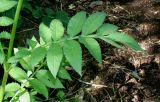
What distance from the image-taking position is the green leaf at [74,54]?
1.57 m

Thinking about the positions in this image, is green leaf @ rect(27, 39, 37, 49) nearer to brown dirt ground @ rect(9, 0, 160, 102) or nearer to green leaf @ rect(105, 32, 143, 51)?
green leaf @ rect(105, 32, 143, 51)

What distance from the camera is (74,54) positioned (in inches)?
63.1

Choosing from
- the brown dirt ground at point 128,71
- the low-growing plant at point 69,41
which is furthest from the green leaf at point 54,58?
the brown dirt ground at point 128,71

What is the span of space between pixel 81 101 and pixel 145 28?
38.0 inches

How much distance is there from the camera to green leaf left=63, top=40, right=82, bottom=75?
1.57 metres

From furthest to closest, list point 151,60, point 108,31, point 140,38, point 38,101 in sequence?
point 140,38 → point 151,60 → point 38,101 → point 108,31

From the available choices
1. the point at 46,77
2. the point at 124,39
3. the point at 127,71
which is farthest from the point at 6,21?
the point at 127,71

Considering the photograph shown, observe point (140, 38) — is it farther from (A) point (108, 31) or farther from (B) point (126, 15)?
(A) point (108, 31)

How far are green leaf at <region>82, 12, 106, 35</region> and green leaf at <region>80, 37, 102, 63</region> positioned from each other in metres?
0.04

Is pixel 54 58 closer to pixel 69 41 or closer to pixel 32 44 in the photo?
pixel 69 41

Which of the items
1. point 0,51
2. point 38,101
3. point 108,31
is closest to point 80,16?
point 108,31

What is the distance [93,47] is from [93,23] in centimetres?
13

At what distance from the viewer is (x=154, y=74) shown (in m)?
2.86

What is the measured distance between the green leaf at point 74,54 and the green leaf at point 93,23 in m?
0.10
